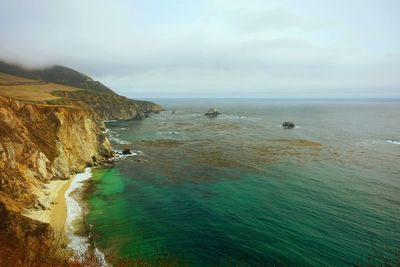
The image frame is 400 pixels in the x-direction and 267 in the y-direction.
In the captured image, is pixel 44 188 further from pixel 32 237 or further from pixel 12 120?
pixel 32 237

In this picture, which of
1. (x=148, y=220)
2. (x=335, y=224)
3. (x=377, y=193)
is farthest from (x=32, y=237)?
(x=377, y=193)

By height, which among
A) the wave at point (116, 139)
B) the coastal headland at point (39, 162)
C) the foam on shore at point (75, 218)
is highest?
the coastal headland at point (39, 162)

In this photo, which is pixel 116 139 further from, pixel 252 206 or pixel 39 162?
pixel 252 206

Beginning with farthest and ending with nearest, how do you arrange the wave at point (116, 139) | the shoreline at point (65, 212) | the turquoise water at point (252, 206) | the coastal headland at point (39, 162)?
the wave at point (116, 139)
the shoreline at point (65, 212)
the turquoise water at point (252, 206)
the coastal headland at point (39, 162)

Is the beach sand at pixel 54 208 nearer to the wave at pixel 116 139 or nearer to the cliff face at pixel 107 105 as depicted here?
the wave at pixel 116 139

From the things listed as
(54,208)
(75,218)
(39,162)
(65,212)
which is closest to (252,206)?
(75,218)

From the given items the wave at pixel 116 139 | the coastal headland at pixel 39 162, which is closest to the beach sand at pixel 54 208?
the coastal headland at pixel 39 162
